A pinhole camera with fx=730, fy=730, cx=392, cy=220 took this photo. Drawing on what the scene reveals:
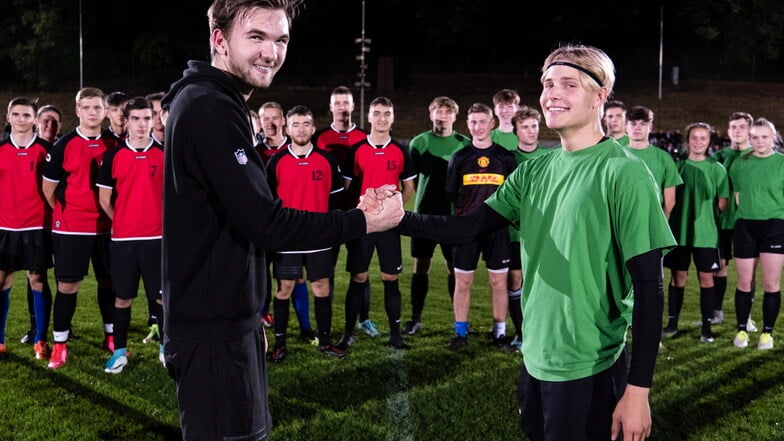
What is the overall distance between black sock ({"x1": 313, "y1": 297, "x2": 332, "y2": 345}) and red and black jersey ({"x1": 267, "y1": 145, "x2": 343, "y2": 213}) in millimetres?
803

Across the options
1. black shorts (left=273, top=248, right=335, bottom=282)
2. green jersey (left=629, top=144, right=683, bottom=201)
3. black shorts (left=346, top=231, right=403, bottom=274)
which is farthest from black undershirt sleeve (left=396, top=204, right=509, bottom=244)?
green jersey (left=629, top=144, right=683, bottom=201)

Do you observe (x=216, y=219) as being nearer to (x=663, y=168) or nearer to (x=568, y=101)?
(x=568, y=101)

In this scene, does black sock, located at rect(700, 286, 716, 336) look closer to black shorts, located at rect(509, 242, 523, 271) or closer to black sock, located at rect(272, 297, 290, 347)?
black shorts, located at rect(509, 242, 523, 271)

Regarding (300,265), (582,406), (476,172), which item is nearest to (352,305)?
(300,265)

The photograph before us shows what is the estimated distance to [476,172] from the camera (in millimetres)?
6551

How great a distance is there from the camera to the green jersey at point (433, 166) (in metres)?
7.35

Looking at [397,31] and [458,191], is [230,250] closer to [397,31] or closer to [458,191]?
[458,191]

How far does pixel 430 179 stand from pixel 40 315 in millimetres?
3795

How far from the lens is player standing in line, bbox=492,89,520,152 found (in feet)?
24.6

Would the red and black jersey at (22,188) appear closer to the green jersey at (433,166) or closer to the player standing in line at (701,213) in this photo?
the green jersey at (433,166)

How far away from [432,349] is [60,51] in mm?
37916

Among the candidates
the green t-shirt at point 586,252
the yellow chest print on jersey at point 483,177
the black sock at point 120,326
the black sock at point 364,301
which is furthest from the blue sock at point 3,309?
the green t-shirt at point 586,252

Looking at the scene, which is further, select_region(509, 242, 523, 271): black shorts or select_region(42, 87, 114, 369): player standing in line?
select_region(509, 242, 523, 271): black shorts

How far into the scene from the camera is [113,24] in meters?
40.8
